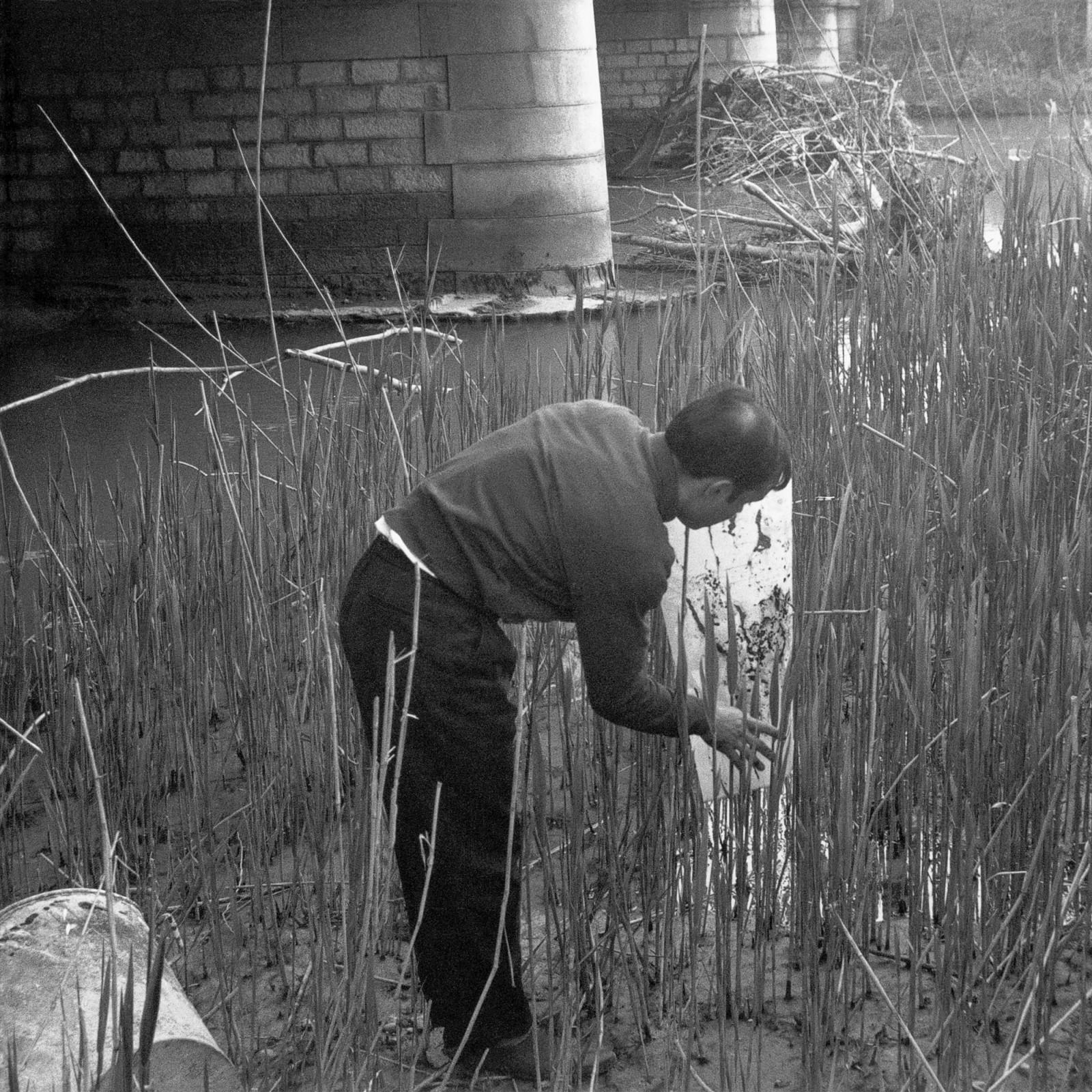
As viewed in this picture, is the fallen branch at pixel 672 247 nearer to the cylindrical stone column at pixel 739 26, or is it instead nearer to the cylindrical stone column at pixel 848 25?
the cylindrical stone column at pixel 739 26

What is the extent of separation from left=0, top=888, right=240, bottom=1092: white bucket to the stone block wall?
10.7 metres

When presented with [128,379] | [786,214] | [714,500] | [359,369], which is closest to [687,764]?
[714,500]

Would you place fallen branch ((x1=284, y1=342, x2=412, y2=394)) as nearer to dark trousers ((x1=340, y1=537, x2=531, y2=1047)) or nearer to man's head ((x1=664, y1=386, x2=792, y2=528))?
dark trousers ((x1=340, y1=537, x2=531, y2=1047))

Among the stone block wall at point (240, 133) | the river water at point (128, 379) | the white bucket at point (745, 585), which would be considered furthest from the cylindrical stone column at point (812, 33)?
the white bucket at point (745, 585)

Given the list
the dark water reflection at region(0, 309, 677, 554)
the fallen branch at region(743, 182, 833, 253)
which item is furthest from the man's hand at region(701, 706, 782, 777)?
the fallen branch at region(743, 182, 833, 253)

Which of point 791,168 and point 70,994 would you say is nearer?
point 70,994

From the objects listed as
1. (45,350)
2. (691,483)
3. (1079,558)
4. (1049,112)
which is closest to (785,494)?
(691,483)

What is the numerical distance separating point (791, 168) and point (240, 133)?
177 inches

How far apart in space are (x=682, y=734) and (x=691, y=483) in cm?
31

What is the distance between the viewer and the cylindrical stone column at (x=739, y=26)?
1952 centimetres

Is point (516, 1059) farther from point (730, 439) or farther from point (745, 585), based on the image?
point (730, 439)

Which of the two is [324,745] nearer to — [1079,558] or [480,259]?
[1079,558]

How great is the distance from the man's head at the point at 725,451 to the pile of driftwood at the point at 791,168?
142 cm

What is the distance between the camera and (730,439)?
1896 mm
